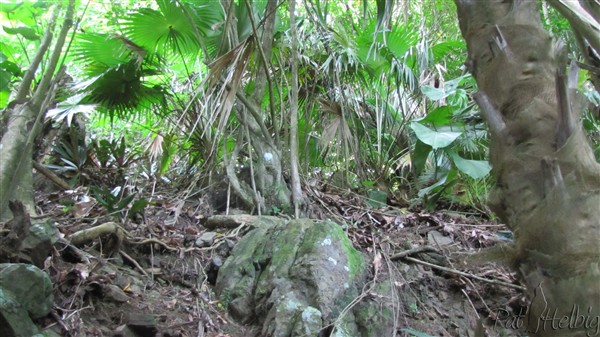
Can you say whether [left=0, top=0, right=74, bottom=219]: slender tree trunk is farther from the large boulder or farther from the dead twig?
the dead twig

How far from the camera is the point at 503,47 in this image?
1075 mm

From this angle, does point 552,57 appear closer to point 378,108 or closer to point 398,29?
point 398,29

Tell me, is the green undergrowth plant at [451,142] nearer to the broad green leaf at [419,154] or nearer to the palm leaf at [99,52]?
the broad green leaf at [419,154]

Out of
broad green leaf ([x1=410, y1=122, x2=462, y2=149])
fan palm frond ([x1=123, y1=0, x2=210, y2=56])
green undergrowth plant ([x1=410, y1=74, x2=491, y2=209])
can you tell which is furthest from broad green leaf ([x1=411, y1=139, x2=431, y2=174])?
fan palm frond ([x1=123, y1=0, x2=210, y2=56])

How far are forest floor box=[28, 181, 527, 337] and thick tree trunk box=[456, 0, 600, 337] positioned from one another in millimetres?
1076

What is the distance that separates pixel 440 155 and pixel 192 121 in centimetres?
260

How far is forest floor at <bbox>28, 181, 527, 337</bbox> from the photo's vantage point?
240 cm

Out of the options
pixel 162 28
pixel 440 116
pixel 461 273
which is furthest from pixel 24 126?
pixel 440 116

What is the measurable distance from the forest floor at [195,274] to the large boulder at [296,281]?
0.12 metres

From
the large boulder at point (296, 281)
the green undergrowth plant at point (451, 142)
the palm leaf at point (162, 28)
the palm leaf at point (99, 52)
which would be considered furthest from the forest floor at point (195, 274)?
the palm leaf at point (162, 28)

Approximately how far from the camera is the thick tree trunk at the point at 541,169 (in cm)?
96

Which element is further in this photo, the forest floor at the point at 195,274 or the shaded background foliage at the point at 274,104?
the shaded background foliage at the point at 274,104

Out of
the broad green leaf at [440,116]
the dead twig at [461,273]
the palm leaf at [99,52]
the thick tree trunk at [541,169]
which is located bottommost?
the dead twig at [461,273]

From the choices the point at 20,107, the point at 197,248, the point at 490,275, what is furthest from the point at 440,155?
the point at 20,107
